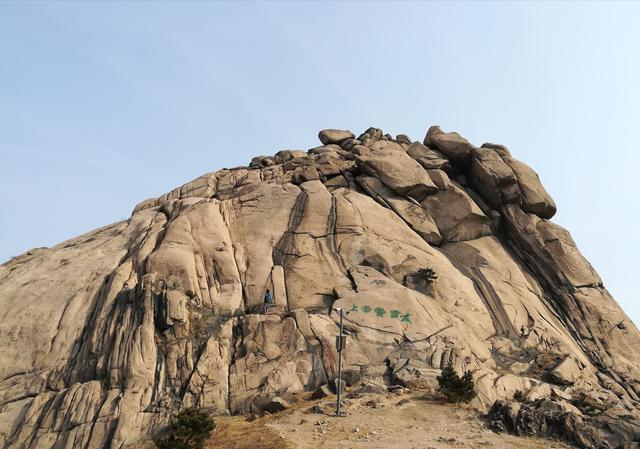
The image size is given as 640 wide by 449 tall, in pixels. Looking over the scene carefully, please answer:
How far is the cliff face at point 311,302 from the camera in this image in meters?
29.4

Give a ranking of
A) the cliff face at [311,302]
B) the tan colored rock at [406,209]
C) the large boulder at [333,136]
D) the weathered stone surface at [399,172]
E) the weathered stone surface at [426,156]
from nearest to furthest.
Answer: the cliff face at [311,302]
the tan colored rock at [406,209]
the weathered stone surface at [399,172]
the weathered stone surface at [426,156]
the large boulder at [333,136]

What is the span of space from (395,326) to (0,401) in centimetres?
2109

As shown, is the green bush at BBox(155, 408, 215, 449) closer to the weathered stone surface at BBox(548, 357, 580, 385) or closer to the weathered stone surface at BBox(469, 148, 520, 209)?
the weathered stone surface at BBox(548, 357, 580, 385)

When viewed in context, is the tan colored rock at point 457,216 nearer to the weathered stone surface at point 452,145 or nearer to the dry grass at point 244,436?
the weathered stone surface at point 452,145

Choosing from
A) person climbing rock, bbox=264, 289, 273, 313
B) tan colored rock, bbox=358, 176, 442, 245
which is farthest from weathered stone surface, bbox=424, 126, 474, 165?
person climbing rock, bbox=264, 289, 273, 313

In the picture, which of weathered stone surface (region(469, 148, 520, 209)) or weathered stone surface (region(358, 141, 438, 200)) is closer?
weathered stone surface (region(358, 141, 438, 200))

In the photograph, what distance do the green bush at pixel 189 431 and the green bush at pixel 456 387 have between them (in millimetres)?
11243

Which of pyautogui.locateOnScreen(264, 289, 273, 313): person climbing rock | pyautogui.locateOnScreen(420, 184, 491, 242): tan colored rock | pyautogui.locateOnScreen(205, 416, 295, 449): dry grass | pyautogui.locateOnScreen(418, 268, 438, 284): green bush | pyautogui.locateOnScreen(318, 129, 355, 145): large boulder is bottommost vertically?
pyautogui.locateOnScreen(205, 416, 295, 449): dry grass

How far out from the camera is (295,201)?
41.9 meters

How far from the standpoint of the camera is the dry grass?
78.1 feet

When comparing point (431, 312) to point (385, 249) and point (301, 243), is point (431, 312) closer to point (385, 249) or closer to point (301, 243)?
point (385, 249)

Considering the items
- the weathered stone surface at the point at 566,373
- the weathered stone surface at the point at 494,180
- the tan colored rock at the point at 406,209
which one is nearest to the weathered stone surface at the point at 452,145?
the weathered stone surface at the point at 494,180

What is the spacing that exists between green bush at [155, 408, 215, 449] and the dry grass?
0.55m

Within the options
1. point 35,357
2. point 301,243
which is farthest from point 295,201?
point 35,357
